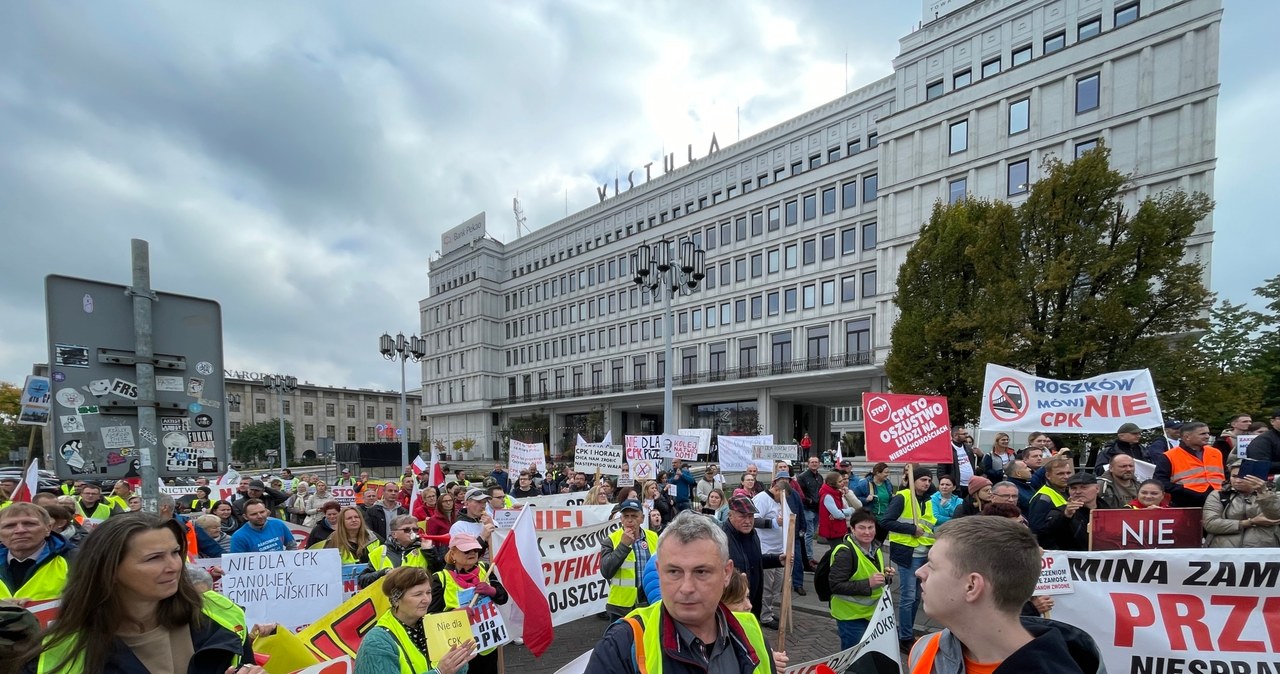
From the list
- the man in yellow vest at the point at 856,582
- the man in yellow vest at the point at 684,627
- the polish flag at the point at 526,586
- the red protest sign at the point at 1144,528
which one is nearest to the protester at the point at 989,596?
the man in yellow vest at the point at 684,627

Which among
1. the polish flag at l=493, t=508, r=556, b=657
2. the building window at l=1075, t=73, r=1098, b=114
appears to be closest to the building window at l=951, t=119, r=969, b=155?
the building window at l=1075, t=73, r=1098, b=114

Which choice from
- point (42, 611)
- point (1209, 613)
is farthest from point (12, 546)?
point (1209, 613)

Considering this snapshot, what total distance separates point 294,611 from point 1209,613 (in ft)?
21.8

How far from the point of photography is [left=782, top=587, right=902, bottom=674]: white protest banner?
3607 millimetres

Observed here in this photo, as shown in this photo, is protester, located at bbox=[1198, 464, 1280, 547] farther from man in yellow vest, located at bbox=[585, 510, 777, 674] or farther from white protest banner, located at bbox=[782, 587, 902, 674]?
man in yellow vest, located at bbox=[585, 510, 777, 674]

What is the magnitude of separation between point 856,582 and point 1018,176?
3403cm

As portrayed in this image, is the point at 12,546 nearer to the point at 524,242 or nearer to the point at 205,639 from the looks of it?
the point at 205,639

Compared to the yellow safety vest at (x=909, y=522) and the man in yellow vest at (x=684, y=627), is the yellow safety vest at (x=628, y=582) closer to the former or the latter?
the yellow safety vest at (x=909, y=522)

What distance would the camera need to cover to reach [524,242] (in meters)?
67.7

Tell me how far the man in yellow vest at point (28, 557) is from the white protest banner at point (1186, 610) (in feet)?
22.5

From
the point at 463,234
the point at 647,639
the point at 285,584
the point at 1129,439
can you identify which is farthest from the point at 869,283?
the point at 463,234

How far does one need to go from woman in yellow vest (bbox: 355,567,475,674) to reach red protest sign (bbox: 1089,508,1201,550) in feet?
16.9

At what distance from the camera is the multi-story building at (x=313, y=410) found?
82.9 m

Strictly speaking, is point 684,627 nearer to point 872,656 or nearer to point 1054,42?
point 872,656
